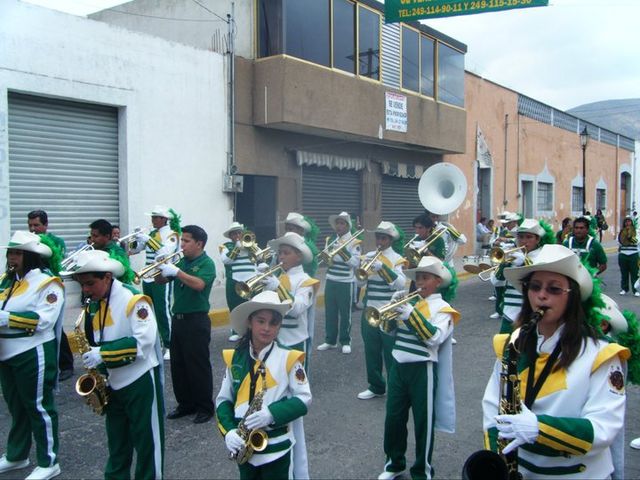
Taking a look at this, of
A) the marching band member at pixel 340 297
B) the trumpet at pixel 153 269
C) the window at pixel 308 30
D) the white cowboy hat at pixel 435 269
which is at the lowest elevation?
the marching band member at pixel 340 297

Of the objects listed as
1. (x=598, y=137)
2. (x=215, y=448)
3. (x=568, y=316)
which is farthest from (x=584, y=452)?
(x=598, y=137)

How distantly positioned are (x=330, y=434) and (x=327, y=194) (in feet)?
36.6

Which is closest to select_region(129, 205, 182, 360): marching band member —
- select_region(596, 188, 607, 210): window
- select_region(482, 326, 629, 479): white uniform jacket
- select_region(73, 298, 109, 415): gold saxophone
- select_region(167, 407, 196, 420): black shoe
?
select_region(167, 407, 196, 420): black shoe

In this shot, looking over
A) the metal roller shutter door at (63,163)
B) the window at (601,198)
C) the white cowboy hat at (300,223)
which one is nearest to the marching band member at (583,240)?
the white cowboy hat at (300,223)

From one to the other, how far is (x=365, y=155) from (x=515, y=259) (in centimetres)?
1084

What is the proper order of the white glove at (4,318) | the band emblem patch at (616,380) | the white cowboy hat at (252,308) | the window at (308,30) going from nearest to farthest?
the band emblem patch at (616,380), the white cowboy hat at (252,308), the white glove at (4,318), the window at (308,30)

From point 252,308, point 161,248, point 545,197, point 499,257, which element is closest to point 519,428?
point 252,308

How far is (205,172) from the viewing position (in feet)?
41.9

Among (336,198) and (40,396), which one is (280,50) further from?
(40,396)

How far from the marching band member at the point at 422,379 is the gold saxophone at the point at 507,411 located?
5.80 ft

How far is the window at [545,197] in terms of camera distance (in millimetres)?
27764

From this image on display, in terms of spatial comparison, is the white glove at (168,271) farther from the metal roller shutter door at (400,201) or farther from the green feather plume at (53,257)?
the metal roller shutter door at (400,201)

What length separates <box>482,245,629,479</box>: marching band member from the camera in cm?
232

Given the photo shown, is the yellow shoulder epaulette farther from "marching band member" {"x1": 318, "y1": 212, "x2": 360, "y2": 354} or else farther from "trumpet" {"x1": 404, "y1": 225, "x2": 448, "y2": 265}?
"trumpet" {"x1": 404, "y1": 225, "x2": 448, "y2": 265}
